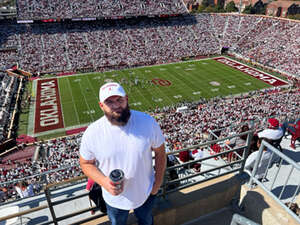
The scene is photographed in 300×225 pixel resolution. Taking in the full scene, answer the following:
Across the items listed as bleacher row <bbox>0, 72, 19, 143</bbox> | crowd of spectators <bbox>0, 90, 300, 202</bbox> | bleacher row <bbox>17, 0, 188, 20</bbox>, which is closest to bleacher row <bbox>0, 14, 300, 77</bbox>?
bleacher row <bbox>17, 0, 188, 20</bbox>

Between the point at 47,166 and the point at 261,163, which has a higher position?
the point at 261,163

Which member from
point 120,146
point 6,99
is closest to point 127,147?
point 120,146

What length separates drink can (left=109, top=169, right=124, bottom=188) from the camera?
203 centimetres

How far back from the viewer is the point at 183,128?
18.9 meters

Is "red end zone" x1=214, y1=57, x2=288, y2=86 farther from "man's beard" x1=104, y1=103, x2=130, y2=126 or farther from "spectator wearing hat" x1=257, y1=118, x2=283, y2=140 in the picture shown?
"man's beard" x1=104, y1=103, x2=130, y2=126

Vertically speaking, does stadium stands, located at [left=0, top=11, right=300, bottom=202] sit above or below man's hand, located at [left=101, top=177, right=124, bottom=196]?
below

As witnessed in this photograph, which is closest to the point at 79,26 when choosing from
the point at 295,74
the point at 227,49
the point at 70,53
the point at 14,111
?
the point at 70,53

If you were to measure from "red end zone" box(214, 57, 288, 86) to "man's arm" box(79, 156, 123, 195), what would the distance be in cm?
3516

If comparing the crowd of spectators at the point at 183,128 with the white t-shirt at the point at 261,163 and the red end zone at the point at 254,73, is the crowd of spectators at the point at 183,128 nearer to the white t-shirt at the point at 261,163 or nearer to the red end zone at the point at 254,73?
the white t-shirt at the point at 261,163

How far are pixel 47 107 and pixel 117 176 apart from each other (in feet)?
91.5

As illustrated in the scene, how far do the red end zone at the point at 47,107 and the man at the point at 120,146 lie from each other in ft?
76.2

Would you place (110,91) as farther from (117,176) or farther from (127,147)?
(117,176)

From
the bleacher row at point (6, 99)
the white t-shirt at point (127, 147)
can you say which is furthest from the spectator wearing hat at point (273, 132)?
the bleacher row at point (6, 99)

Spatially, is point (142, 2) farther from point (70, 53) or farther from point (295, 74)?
point (295, 74)
